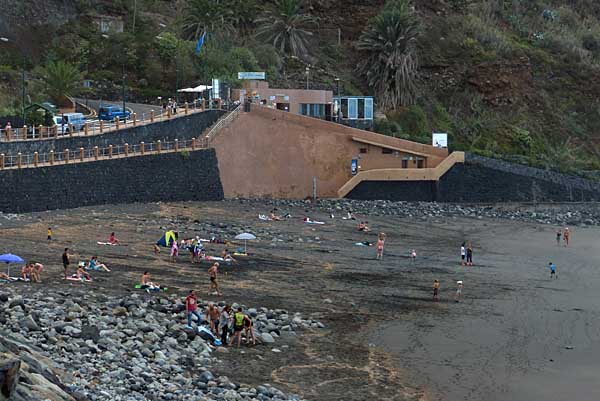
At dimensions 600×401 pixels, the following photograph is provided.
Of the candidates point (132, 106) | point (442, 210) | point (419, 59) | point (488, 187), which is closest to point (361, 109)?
point (488, 187)

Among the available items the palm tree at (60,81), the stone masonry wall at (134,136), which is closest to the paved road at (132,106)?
the palm tree at (60,81)

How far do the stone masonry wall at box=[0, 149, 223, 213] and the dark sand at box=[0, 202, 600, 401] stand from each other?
97 cm

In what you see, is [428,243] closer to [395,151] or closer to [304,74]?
[395,151]

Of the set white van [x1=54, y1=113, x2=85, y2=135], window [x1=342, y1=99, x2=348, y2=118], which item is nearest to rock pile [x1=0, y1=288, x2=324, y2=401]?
white van [x1=54, y1=113, x2=85, y2=135]

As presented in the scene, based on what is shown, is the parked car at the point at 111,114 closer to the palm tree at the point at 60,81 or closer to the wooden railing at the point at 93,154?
the wooden railing at the point at 93,154

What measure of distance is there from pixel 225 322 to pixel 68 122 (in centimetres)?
2476

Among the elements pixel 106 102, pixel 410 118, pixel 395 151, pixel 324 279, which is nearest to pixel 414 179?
pixel 395 151

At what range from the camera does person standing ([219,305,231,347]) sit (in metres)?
25.4

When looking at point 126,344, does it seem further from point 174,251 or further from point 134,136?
point 134,136

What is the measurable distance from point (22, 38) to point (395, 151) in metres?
26.6

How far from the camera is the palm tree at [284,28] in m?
69.4

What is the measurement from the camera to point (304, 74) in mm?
68562

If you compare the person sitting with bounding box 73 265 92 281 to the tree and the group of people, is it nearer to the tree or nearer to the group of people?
the group of people

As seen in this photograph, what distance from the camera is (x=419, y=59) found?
74.6 metres
